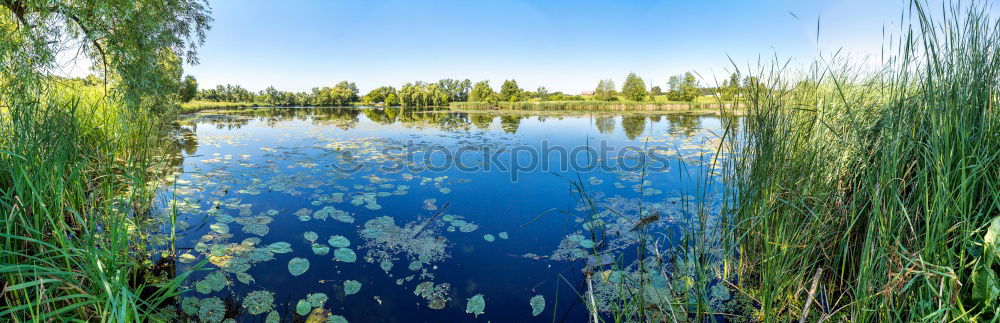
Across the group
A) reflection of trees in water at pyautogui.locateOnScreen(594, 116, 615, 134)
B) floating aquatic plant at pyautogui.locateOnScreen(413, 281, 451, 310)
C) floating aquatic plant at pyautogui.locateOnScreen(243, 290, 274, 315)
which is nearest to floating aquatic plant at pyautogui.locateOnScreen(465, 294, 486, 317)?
floating aquatic plant at pyautogui.locateOnScreen(413, 281, 451, 310)

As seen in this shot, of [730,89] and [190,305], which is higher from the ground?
[730,89]

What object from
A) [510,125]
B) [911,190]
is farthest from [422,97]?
[911,190]

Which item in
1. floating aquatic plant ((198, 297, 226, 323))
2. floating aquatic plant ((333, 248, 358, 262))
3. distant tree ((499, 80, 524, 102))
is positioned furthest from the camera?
distant tree ((499, 80, 524, 102))

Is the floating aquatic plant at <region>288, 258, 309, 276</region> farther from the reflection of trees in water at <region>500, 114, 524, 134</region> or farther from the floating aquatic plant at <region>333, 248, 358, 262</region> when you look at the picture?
the reflection of trees in water at <region>500, 114, 524, 134</region>

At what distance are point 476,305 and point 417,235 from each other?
1430 mm

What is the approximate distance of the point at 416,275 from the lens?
320 cm

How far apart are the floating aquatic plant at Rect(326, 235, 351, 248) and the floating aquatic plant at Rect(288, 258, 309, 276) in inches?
14.8

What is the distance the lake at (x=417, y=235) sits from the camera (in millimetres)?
2785

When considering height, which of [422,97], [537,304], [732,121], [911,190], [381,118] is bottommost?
[537,304]

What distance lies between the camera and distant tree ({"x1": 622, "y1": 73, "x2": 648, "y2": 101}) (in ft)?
179

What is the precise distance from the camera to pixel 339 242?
12.2 feet

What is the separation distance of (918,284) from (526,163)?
685 centimetres

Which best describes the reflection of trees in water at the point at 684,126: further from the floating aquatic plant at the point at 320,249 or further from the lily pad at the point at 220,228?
the lily pad at the point at 220,228

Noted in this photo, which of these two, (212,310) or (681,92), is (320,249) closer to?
(212,310)
